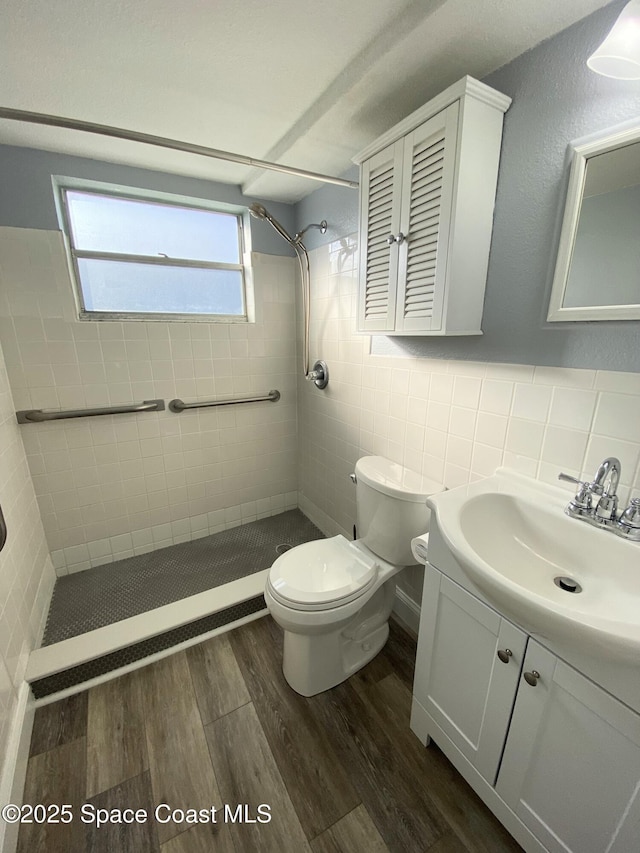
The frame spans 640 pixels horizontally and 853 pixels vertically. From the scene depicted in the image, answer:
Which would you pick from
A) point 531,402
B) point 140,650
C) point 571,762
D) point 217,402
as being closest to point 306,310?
point 217,402

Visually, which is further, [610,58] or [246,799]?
[246,799]

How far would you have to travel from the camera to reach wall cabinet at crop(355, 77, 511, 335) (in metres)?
0.99

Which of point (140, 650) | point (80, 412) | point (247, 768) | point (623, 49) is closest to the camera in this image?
point (623, 49)

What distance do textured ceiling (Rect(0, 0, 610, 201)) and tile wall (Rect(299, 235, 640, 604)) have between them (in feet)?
1.98

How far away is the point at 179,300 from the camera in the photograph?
80.7 inches

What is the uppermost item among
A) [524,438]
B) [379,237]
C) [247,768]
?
[379,237]

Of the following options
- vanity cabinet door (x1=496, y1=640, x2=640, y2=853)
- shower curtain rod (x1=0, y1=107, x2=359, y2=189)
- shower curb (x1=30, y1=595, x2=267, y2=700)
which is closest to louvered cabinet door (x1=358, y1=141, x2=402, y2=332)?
shower curtain rod (x1=0, y1=107, x2=359, y2=189)

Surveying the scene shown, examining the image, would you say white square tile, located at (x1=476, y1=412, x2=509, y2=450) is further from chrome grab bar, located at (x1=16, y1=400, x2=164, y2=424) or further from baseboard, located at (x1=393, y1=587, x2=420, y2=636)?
chrome grab bar, located at (x1=16, y1=400, x2=164, y2=424)

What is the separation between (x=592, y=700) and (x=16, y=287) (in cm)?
248

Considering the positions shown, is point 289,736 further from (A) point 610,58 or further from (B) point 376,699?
(A) point 610,58

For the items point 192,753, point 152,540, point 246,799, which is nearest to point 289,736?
point 246,799

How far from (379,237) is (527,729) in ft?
5.05

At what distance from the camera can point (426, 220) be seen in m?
1.11

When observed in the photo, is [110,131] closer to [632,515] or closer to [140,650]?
[632,515]
